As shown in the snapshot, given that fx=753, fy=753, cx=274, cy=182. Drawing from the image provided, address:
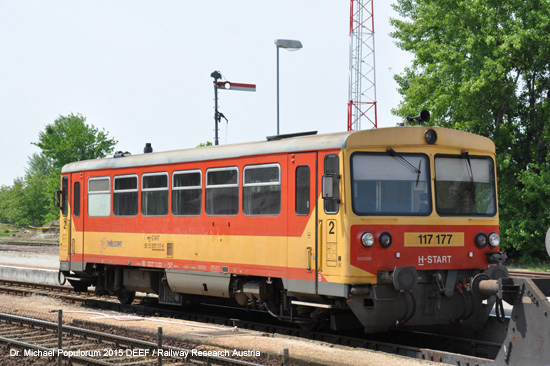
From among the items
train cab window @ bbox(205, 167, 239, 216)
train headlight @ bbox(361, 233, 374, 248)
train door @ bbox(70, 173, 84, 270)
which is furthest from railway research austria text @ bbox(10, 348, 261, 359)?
train door @ bbox(70, 173, 84, 270)

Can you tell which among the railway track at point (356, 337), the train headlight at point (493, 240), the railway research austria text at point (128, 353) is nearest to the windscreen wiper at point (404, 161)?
the train headlight at point (493, 240)

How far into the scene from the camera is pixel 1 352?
11641 millimetres

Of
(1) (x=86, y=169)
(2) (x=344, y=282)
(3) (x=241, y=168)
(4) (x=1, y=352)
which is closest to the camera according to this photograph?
(2) (x=344, y=282)

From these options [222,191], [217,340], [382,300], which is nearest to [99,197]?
[222,191]

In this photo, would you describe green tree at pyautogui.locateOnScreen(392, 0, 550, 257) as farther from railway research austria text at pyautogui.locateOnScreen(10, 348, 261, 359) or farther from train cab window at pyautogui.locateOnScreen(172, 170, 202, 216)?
railway research austria text at pyautogui.locateOnScreen(10, 348, 261, 359)

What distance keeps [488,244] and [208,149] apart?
17.6ft

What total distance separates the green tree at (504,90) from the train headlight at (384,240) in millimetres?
17895

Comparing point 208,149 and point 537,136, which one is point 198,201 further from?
point 537,136

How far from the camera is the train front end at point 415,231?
36.2 feet

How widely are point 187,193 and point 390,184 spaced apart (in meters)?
4.50

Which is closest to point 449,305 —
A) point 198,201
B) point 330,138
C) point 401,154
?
point 401,154

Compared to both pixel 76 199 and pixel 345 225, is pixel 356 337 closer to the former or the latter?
pixel 345 225

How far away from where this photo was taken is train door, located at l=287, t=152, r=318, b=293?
11570 mm

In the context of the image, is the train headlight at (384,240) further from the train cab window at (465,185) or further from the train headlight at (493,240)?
the train headlight at (493,240)
